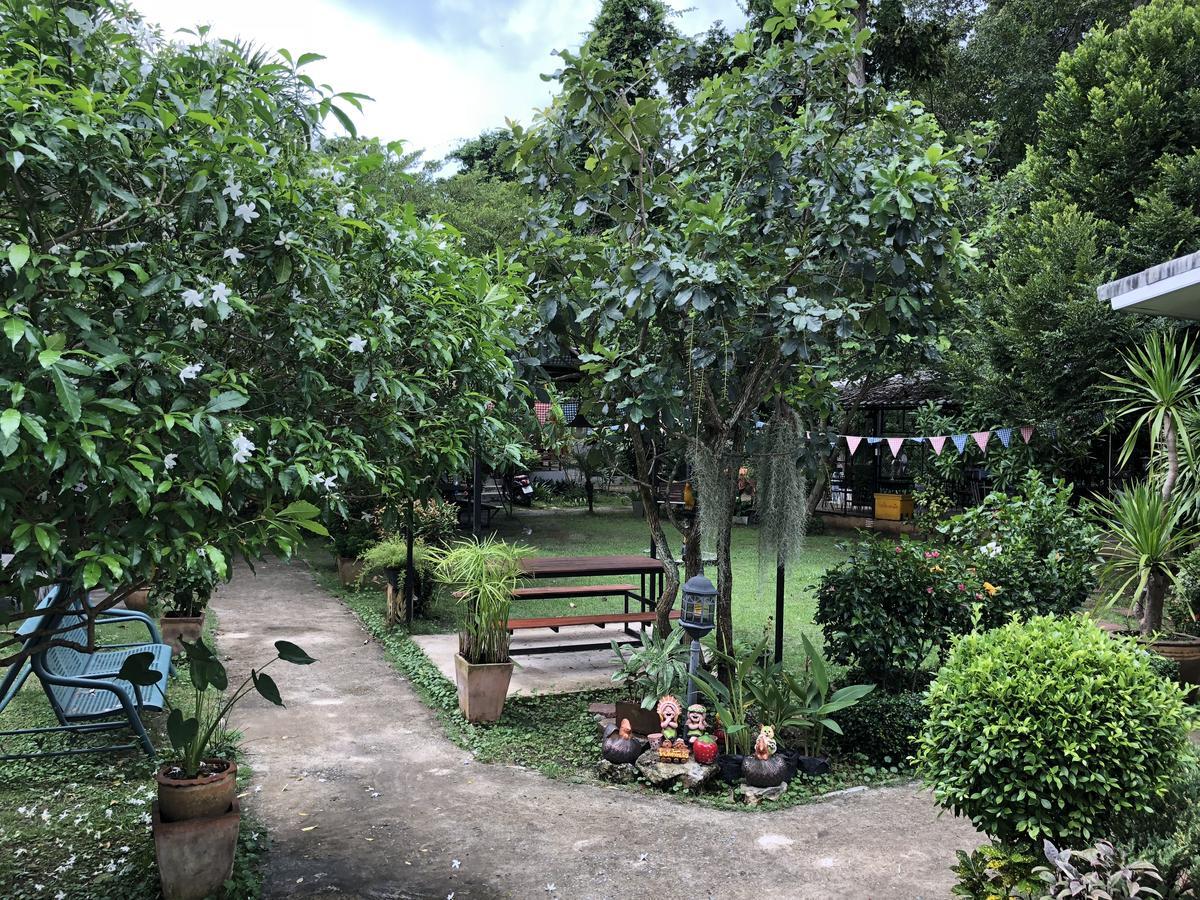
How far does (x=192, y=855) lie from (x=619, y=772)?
2275 mm

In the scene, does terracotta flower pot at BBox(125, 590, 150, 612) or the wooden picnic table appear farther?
terracotta flower pot at BBox(125, 590, 150, 612)

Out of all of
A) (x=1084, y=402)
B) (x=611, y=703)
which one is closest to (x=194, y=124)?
(x=611, y=703)

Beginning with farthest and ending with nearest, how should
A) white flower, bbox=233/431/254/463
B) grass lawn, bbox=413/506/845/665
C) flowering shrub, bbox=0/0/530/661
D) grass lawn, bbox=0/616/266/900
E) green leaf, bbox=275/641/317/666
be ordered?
grass lawn, bbox=413/506/845/665, grass lawn, bbox=0/616/266/900, green leaf, bbox=275/641/317/666, white flower, bbox=233/431/254/463, flowering shrub, bbox=0/0/530/661

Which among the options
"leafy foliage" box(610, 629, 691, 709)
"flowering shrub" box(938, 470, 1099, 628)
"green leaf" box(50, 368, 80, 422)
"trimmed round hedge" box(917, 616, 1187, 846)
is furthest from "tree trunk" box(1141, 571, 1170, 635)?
"green leaf" box(50, 368, 80, 422)

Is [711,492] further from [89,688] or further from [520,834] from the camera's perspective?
[89,688]

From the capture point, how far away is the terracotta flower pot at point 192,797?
3400 mm

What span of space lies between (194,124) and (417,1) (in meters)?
5.13

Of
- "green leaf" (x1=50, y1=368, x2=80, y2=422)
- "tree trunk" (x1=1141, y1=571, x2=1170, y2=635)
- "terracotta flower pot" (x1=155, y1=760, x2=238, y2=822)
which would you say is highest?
"green leaf" (x1=50, y1=368, x2=80, y2=422)

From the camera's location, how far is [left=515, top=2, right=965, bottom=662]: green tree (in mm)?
4531

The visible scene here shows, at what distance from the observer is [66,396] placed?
1966mm

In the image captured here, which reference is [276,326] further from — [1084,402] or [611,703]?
[1084,402]

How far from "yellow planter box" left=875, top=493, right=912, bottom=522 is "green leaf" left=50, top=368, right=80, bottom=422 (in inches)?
604

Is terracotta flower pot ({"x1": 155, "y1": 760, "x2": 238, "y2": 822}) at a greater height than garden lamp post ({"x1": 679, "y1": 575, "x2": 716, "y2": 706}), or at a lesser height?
lesser

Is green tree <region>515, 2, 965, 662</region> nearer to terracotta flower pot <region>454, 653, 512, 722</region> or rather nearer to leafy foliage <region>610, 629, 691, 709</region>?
leafy foliage <region>610, 629, 691, 709</region>
